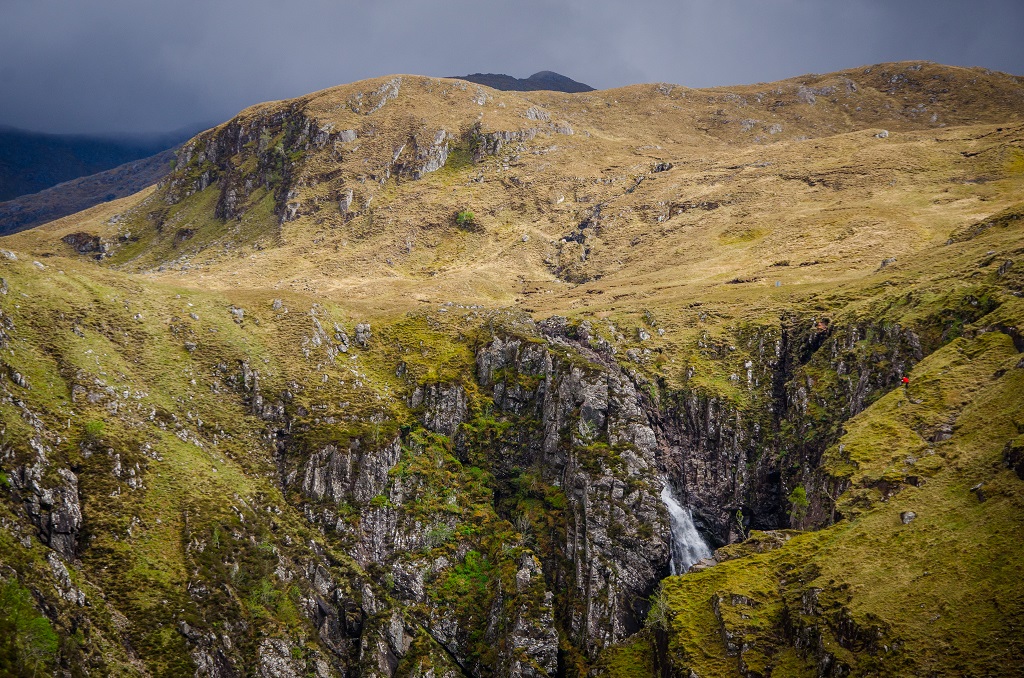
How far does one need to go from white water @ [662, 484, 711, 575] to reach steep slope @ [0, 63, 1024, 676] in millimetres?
1846

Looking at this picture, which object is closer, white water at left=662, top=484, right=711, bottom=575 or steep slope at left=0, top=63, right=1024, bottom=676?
steep slope at left=0, top=63, right=1024, bottom=676

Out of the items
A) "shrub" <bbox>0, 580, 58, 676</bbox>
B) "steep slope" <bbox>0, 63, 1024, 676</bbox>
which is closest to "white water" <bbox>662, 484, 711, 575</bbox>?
"steep slope" <bbox>0, 63, 1024, 676</bbox>

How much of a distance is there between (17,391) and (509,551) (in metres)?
49.6

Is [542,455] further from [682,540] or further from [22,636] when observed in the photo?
[22,636]

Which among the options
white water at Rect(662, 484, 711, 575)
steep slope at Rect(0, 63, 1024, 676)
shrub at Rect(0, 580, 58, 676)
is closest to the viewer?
shrub at Rect(0, 580, 58, 676)

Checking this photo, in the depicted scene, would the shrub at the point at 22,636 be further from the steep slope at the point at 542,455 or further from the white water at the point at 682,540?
the white water at the point at 682,540

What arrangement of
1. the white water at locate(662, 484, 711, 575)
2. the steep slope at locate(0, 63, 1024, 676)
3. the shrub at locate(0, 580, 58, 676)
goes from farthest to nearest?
the white water at locate(662, 484, 711, 575), the steep slope at locate(0, 63, 1024, 676), the shrub at locate(0, 580, 58, 676)

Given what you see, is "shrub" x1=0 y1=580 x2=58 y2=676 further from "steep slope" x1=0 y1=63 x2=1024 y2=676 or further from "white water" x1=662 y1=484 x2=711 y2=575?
"white water" x1=662 y1=484 x2=711 y2=575

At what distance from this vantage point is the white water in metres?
74.4

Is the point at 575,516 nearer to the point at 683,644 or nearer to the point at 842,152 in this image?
the point at 683,644

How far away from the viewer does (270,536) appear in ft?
216

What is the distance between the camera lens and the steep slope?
52.1 m

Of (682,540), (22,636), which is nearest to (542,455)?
(682,540)

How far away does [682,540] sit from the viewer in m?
76.4
